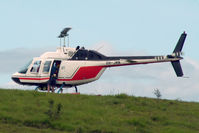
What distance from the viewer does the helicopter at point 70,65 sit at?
97.5 ft

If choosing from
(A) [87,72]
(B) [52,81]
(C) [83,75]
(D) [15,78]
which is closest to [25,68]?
(D) [15,78]

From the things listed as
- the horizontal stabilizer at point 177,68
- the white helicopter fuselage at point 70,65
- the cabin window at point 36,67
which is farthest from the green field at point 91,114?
the horizontal stabilizer at point 177,68

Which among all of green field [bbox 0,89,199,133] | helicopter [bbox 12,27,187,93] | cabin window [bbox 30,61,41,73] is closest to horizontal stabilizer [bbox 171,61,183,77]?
helicopter [bbox 12,27,187,93]

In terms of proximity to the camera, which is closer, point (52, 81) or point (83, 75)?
point (52, 81)

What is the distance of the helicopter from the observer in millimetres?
29719

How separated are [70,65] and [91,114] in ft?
34.5

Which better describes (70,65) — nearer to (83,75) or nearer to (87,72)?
(83,75)

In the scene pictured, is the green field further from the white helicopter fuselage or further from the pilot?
the pilot

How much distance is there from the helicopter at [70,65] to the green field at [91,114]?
704 centimetres

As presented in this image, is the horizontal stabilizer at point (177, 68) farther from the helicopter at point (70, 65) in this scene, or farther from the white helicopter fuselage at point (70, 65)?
the white helicopter fuselage at point (70, 65)

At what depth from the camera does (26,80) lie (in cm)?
2970

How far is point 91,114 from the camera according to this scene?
1962 cm

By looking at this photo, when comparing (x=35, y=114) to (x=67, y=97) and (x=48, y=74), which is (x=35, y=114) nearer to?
(x=67, y=97)

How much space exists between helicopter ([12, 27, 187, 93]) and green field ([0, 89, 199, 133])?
7043 mm
